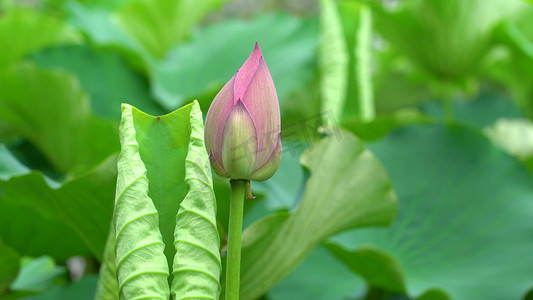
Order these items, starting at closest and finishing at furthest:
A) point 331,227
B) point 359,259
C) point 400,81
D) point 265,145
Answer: point 265,145 → point 331,227 → point 359,259 → point 400,81

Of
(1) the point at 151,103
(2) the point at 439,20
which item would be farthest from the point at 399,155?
(1) the point at 151,103

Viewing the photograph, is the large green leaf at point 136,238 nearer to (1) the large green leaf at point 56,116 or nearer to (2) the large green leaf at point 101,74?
(1) the large green leaf at point 56,116

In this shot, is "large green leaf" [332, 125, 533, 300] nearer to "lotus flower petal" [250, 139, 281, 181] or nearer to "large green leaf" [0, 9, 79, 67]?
"lotus flower petal" [250, 139, 281, 181]

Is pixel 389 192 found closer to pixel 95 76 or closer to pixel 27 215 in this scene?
pixel 27 215

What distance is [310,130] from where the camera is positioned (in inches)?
19.0

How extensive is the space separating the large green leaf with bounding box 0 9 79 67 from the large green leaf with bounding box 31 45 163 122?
50mm

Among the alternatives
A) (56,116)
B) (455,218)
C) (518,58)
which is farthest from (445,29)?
(56,116)

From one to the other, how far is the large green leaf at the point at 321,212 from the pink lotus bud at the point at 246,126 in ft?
0.23

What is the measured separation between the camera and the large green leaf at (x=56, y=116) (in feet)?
2.36

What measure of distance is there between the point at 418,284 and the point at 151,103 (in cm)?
49

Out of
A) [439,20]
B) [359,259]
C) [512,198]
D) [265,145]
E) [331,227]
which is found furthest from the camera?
[439,20]

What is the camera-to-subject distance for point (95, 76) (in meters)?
0.83

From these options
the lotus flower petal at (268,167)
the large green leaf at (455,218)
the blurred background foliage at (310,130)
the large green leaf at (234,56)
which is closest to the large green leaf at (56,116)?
the blurred background foliage at (310,130)

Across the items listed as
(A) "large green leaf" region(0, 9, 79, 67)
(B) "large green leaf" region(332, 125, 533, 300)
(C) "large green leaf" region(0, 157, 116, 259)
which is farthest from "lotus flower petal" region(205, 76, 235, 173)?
(A) "large green leaf" region(0, 9, 79, 67)
